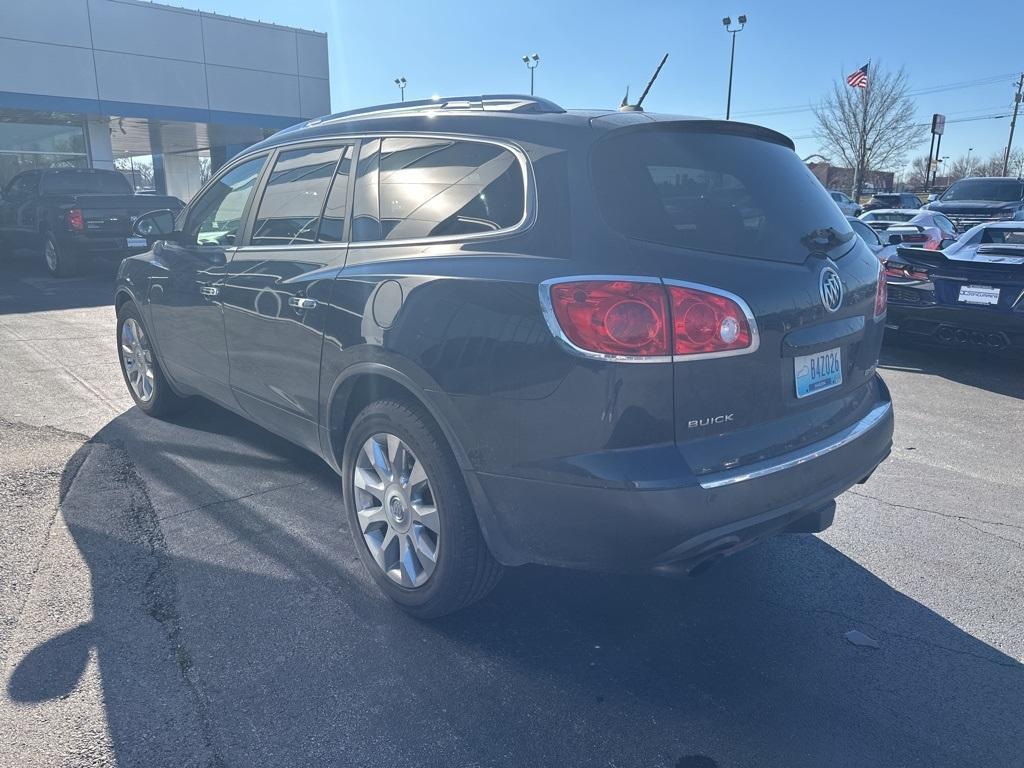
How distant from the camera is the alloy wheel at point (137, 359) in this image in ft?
17.1

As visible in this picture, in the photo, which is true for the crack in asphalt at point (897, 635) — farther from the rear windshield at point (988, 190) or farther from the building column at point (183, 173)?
the building column at point (183, 173)

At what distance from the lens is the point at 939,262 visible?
6629 mm

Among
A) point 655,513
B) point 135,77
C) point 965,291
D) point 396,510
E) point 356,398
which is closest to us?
point 655,513

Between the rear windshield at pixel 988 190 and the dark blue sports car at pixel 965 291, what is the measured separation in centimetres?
1599

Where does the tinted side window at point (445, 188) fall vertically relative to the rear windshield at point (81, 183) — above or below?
below

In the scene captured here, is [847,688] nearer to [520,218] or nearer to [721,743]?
[721,743]

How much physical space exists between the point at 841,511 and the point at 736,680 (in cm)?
171

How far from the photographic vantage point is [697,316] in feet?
7.56

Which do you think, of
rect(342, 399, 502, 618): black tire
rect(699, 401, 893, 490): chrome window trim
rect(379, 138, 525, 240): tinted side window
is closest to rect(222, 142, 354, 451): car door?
rect(379, 138, 525, 240): tinted side window

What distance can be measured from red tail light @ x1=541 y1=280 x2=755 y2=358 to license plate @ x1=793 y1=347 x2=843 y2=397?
467mm

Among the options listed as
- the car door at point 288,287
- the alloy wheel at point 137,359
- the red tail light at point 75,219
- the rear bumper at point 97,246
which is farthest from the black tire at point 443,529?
the red tail light at point 75,219

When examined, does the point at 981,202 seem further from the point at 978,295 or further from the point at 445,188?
the point at 445,188

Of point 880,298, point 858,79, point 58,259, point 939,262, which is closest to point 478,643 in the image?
point 880,298

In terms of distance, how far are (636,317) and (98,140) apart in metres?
24.2
